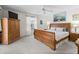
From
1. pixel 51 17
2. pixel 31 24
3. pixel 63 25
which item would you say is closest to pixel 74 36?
pixel 63 25

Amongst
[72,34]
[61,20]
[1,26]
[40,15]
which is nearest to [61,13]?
[61,20]

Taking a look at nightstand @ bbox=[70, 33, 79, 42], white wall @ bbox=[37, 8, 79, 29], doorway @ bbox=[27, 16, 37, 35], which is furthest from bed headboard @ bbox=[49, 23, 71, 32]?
doorway @ bbox=[27, 16, 37, 35]

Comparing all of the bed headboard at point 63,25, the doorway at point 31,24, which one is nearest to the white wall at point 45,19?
the doorway at point 31,24

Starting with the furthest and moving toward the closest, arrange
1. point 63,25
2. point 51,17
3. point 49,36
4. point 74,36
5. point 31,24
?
point 31,24
point 51,17
point 63,25
point 74,36
point 49,36

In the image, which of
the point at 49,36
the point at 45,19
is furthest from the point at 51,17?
the point at 49,36

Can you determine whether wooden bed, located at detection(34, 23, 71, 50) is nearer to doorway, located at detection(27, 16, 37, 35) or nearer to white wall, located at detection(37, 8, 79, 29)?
white wall, located at detection(37, 8, 79, 29)

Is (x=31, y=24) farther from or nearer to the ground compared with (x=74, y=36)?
farther from the ground

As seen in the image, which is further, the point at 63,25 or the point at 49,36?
the point at 63,25

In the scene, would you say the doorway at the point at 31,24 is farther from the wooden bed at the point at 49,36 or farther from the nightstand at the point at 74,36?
the nightstand at the point at 74,36

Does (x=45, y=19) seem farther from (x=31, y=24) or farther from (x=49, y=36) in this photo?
(x=49, y=36)

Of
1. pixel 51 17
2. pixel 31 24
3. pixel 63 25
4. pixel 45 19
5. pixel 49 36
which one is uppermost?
pixel 51 17

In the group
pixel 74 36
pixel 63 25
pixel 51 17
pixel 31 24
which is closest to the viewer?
pixel 74 36

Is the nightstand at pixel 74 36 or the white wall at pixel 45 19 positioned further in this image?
the white wall at pixel 45 19

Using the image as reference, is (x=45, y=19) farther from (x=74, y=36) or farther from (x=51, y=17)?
(x=74, y=36)
